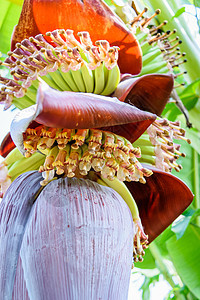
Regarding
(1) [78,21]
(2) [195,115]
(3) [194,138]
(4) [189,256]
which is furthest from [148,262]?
(1) [78,21]

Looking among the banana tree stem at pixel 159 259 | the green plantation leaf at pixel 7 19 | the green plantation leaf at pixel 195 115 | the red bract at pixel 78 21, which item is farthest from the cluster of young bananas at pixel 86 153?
the banana tree stem at pixel 159 259

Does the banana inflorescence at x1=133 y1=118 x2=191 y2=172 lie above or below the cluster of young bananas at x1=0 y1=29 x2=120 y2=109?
below

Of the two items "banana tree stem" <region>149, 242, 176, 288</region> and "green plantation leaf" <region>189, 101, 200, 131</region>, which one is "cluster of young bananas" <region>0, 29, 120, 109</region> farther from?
"banana tree stem" <region>149, 242, 176, 288</region>

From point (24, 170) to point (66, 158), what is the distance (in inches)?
4.0

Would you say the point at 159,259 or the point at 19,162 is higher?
the point at 19,162

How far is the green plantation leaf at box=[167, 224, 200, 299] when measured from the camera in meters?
1.29

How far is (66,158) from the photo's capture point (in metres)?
0.62

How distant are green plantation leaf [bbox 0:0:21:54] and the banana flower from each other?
45 centimetres

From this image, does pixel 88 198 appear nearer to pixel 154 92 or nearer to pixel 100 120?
pixel 100 120

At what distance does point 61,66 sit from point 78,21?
112 mm

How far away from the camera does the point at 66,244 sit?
0.50m

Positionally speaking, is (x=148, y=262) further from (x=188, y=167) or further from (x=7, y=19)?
(x=7, y=19)

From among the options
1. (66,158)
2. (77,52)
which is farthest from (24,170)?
(77,52)

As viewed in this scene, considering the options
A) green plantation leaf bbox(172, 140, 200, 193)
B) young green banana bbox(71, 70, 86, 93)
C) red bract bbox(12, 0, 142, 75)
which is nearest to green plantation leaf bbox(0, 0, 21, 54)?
red bract bbox(12, 0, 142, 75)
